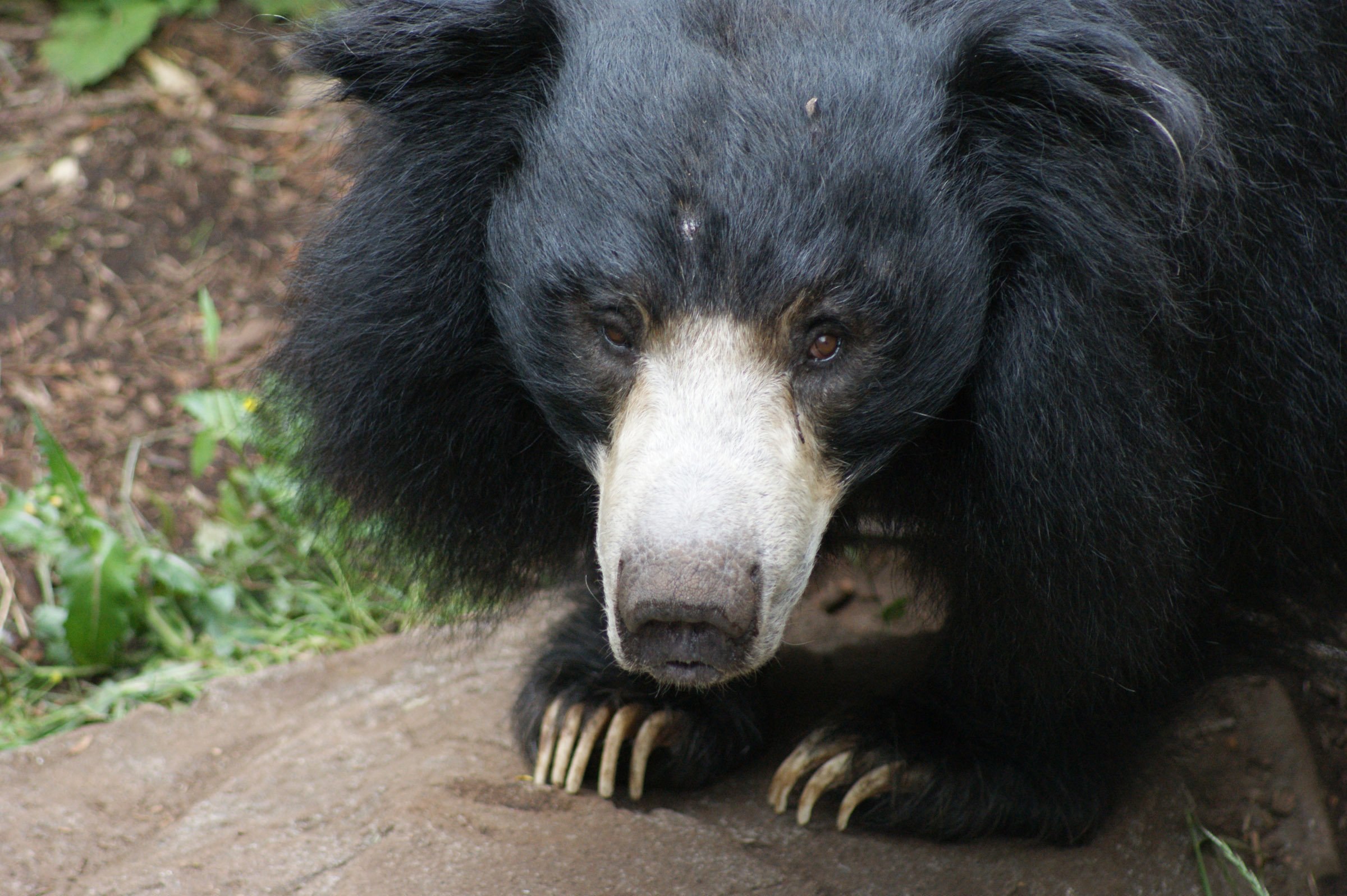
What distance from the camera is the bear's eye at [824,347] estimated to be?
7.43 ft

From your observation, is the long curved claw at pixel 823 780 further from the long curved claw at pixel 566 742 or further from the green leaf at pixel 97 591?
the green leaf at pixel 97 591

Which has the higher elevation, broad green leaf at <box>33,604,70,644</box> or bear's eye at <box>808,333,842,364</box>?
bear's eye at <box>808,333,842,364</box>

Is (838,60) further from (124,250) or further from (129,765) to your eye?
(124,250)

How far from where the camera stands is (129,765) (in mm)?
3582

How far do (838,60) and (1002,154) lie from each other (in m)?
→ 0.35

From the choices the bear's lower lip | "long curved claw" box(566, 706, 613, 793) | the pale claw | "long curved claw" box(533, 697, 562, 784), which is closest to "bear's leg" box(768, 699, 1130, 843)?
the pale claw

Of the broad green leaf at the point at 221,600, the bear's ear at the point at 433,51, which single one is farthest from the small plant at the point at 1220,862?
the broad green leaf at the point at 221,600

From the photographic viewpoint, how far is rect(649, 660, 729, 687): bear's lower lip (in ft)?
7.22

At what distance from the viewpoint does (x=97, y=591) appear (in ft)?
13.5

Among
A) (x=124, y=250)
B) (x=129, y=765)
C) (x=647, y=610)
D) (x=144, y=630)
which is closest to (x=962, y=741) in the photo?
(x=647, y=610)

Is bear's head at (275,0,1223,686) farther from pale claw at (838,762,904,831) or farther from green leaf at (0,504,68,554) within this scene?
green leaf at (0,504,68,554)

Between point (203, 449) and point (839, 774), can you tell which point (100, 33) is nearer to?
point (203, 449)

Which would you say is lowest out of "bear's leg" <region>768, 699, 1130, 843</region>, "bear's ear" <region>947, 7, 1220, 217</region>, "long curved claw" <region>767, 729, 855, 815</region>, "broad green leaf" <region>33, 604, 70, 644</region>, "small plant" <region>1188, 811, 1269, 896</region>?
"small plant" <region>1188, 811, 1269, 896</region>

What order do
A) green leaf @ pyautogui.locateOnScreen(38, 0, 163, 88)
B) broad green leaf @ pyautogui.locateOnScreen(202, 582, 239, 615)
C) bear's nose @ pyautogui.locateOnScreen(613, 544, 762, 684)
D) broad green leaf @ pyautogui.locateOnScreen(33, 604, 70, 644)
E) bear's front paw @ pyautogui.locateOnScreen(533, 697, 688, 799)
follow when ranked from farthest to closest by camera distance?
1. green leaf @ pyautogui.locateOnScreen(38, 0, 163, 88)
2. broad green leaf @ pyautogui.locateOnScreen(202, 582, 239, 615)
3. broad green leaf @ pyautogui.locateOnScreen(33, 604, 70, 644)
4. bear's front paw @ pyautogui.locateOnScreen(533, 697, 688, 799)
5. bear's nose @ pyautogui.locateOnScreen(613, 544, 762, 684)
